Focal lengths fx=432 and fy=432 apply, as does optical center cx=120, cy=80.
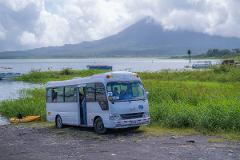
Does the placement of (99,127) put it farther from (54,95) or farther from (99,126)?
(54,95)

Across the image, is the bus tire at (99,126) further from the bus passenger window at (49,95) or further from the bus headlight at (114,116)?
the bus passenger window at (49,95)

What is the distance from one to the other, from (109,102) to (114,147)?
3.14m

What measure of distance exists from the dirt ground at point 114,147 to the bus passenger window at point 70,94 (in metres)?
1.81

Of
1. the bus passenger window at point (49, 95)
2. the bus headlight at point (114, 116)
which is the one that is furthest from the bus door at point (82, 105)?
the bus passenger window at point (49, 95)

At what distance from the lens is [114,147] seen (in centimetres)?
1396

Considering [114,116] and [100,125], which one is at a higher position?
[114,116]

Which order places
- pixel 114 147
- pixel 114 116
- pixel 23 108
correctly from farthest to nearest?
1. pixel 23 108
2. pixel 114 116
3. pixel 114 147

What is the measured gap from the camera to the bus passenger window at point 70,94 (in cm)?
1959

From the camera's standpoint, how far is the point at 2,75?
84.4 meters

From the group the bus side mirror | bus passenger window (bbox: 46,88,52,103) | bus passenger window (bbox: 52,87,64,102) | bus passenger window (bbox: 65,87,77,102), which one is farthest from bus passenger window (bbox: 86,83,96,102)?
bus passenger window (bbox: 46,88,52,103)

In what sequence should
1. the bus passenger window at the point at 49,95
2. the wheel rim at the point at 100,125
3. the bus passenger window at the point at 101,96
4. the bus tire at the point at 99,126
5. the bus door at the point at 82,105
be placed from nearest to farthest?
the bus passenger window at the point at 101,96
the bus tire at the point at 99,126
the wheel rim at the point at 100,125
the bus door at the point at 82,105
the bus passenger window at the point at 49,95

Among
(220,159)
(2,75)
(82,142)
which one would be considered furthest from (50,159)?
(2,75)

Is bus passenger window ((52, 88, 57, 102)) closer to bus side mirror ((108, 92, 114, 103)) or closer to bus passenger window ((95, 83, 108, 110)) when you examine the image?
bus passenger window ((95, 83, 108, 110))

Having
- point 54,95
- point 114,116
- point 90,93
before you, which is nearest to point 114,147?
point 114,116
